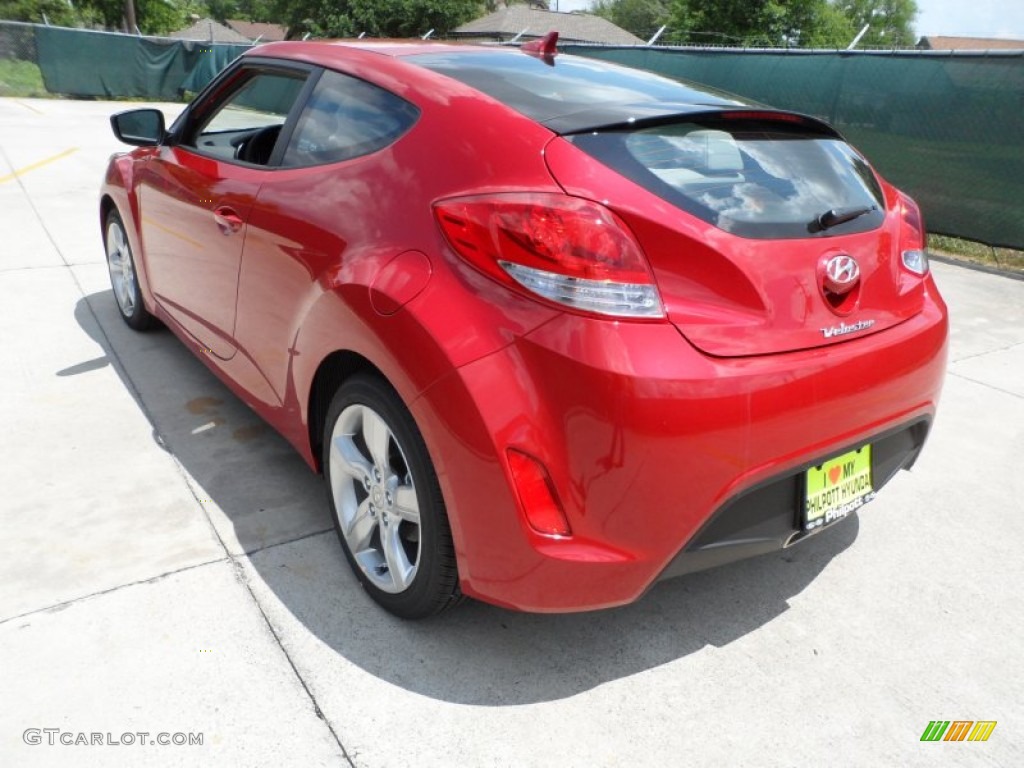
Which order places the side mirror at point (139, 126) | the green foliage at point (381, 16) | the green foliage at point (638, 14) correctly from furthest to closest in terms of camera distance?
the green foliage at point (638, 14) → the green foliage at point (381, 16) → the side mirror at point (139, 126)

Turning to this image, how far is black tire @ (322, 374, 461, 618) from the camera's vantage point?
7.39ft

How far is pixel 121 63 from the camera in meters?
24.5

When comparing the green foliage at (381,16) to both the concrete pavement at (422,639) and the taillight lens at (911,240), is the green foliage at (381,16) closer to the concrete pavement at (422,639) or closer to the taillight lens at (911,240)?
the concrete pavement at (422,639)

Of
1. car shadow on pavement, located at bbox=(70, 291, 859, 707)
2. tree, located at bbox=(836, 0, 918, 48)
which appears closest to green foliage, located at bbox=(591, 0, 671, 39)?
tree, located at bbox=(836, 0, 918, 48)

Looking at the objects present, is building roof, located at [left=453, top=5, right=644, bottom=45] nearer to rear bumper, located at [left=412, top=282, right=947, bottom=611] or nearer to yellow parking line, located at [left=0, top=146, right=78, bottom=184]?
yellow parking line, located at [left=0, top=146, right=78, bottom=184]

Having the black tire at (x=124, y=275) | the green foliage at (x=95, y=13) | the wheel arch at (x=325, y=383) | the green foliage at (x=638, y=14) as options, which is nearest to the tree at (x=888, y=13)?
the green foliage at (x=638, y=14)

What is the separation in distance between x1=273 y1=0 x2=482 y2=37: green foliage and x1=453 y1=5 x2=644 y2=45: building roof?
107 centimetres

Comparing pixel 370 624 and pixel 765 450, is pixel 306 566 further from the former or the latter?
pixel 765 450

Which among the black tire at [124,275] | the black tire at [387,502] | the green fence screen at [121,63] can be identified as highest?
the black tire at [387,502]

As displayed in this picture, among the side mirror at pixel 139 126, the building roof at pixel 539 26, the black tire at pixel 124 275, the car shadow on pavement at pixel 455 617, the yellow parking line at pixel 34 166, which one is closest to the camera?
the car shadow on pavement at pixel 455 617

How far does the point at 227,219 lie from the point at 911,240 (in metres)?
2.28

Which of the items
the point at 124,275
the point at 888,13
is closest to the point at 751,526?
the point at 124,275

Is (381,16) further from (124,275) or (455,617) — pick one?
(455,617)

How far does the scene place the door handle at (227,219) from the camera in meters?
3.06
